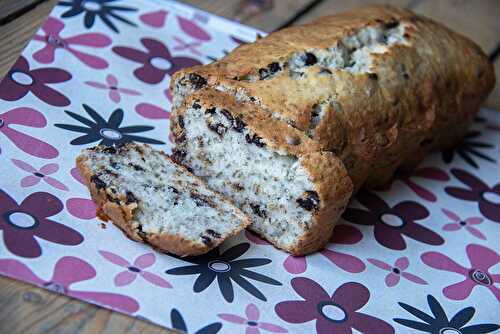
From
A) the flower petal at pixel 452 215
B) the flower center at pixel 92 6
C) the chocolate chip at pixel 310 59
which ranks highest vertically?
the chocolate chip at pixel 310 59

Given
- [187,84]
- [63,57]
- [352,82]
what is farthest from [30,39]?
[352,82]

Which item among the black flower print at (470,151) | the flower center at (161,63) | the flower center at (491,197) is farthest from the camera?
the black flower print at (470,151)

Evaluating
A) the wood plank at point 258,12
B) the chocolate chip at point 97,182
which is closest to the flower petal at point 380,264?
the chocolate chip at point 97,182

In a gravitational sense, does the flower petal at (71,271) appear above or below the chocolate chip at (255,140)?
below

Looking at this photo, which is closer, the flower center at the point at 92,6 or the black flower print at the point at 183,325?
the black flower print at the point at 183,325

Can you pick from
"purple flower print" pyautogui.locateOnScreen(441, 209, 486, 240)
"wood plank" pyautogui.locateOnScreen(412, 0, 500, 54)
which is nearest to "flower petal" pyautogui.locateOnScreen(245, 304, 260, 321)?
"purple flower print" pyautogui.locateOnScreen(441, 209, 486, 240)

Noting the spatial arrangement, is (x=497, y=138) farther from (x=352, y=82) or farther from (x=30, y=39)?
(x=30, y=39)

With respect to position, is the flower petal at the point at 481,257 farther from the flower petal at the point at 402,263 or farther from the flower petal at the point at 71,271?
the flower petal at the point at 71,271
